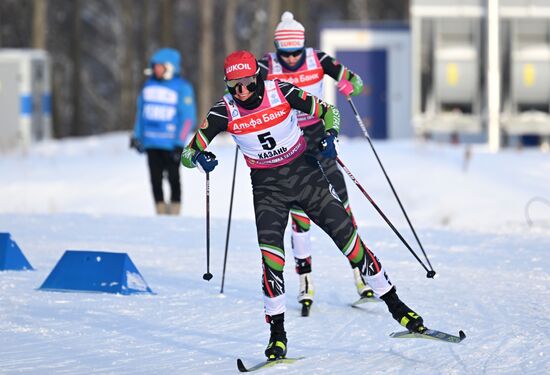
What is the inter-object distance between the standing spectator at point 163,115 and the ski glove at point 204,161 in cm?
657

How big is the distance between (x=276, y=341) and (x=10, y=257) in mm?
4006

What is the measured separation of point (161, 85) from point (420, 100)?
12099 millimetres

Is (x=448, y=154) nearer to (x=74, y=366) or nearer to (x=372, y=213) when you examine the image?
(x=372, y=213)

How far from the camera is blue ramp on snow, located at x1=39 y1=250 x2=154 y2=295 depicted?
365 inches

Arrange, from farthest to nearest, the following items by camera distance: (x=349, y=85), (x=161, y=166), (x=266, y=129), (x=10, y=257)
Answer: (x=161, y=166) → (x=10, y=257) → (x=349, y=85) → (x=266, y=129)

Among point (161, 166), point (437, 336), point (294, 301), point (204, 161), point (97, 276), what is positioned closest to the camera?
point (437, 336)

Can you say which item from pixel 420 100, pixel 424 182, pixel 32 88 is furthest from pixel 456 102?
pixel 32 88

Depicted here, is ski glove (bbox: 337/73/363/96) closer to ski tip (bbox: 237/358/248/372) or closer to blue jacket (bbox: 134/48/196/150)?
ski tip (bbox: 237/358/248/372)

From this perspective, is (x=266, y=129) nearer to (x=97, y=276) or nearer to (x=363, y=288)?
(x=363, y=288)

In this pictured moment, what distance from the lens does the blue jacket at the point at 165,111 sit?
13930 mm

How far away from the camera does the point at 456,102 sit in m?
25.1

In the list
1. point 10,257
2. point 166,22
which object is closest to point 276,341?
point 10,257

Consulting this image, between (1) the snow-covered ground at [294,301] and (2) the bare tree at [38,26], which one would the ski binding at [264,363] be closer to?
(1) the snow-covered ground at [294,301]

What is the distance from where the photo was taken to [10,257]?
1028 centimetres
